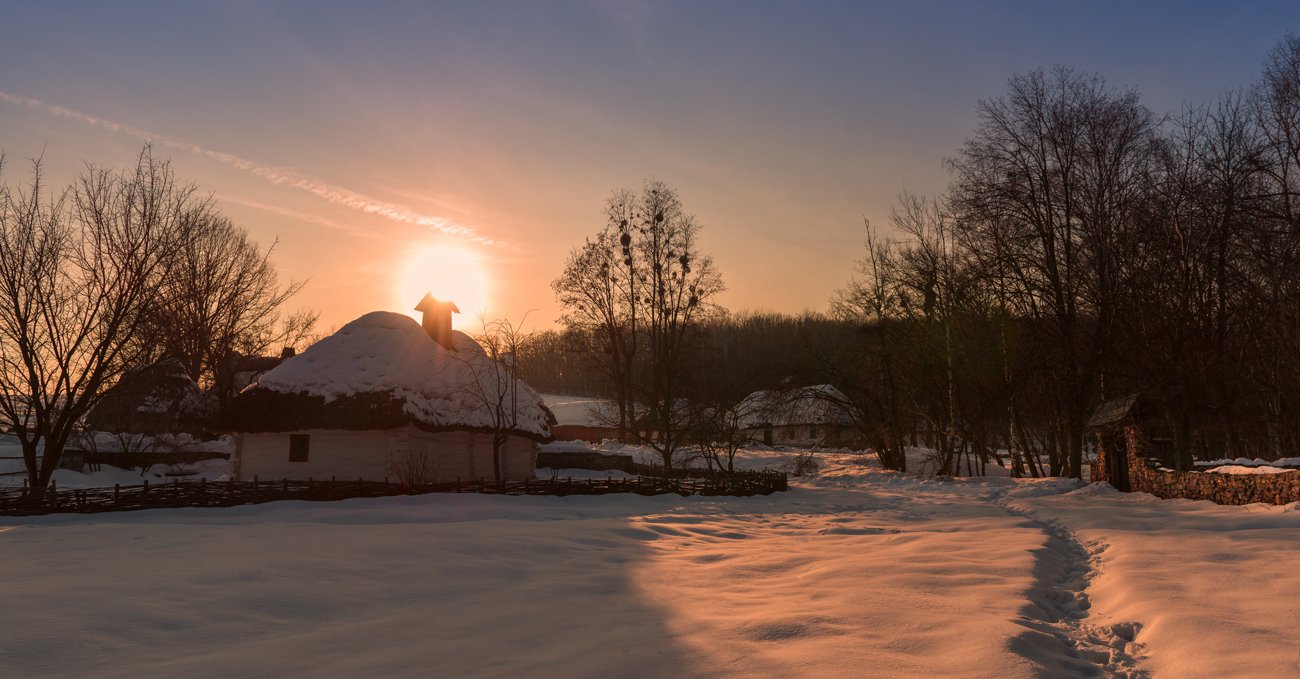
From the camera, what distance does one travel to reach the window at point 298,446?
21422 mm

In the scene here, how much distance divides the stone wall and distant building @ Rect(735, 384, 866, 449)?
12.6 metres

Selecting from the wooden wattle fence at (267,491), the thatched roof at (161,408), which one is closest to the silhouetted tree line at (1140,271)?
the wooden wattle fence at (267,491)

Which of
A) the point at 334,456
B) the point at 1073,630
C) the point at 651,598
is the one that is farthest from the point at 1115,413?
the point at 334,456

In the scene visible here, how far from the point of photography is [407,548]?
11.0 m

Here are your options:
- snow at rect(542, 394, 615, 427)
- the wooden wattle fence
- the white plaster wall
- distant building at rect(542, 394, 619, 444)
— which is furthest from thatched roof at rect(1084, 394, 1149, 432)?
snow at rect(542, 394, 615, 427)

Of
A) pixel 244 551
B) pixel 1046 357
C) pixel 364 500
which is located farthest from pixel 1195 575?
pixel 1046 357

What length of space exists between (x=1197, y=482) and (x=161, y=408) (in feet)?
122

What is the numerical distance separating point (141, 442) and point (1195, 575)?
34749 mm

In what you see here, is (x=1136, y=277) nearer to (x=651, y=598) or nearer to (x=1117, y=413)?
(x=1117, y=413)

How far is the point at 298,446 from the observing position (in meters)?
21.5

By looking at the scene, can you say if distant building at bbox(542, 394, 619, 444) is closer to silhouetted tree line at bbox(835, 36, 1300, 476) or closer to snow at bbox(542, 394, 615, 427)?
snow at bbox(542, 394, 615, 427)

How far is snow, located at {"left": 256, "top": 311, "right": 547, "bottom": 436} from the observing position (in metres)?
21.3

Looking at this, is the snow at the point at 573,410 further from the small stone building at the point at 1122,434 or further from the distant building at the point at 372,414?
the small stone building at the point at 1122,434

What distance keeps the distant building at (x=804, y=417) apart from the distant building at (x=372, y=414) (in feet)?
40.8
